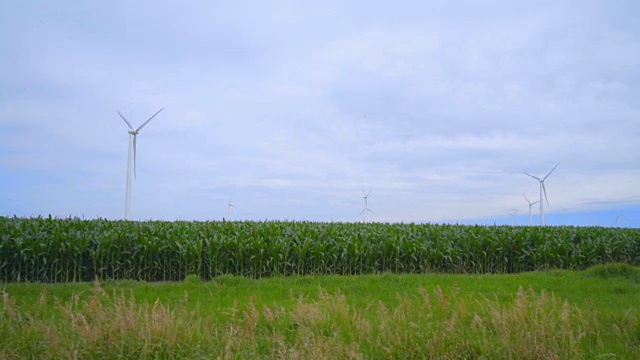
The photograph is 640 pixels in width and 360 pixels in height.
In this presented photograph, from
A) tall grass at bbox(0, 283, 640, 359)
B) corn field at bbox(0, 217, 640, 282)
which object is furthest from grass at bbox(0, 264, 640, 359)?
corn field at bbox(0, 217, 640, 282)

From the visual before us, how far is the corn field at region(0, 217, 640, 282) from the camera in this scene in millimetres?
14203

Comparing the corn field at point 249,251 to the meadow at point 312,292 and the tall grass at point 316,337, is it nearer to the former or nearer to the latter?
the meadow at point 312,292

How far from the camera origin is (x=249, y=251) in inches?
584

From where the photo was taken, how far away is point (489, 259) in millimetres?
17438

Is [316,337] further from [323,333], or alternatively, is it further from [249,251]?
[249,251]

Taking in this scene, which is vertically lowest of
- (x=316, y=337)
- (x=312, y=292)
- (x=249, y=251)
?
(x=312, y=292)

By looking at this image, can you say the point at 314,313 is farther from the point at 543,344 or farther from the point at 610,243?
the point at 610,243

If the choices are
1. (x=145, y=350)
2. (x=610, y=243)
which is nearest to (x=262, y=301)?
(x=145, y=350)

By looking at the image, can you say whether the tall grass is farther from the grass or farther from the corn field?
the corn field

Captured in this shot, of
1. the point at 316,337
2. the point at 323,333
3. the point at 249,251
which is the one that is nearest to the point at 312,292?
the point at 249,251

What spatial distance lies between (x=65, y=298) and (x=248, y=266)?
5.39m

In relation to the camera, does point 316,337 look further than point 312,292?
No

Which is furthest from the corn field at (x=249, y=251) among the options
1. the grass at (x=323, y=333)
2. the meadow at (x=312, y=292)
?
the grass at (x=323, y=333)

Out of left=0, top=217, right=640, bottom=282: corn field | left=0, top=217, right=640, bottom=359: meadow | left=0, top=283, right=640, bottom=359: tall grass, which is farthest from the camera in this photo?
left=0, top=217, right=640, bottom=282: corn field
